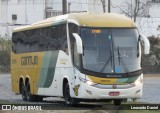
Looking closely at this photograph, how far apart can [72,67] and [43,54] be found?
3.71m

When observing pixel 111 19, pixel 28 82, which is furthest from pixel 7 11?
pixel 111 19

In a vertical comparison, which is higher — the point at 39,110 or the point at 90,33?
the point at 90,33

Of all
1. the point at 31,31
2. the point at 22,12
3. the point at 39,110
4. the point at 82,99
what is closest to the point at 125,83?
the point at 82,99

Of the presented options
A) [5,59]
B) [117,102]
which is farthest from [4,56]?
[117,102]

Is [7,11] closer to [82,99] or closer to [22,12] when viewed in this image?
[22,12]

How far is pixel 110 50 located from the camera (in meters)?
19.4

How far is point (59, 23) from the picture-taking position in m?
21.6

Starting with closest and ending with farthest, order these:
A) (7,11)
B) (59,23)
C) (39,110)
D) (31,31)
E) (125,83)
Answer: (39,110) < (125,83) < (59,23) < (31,31) < (7,11)

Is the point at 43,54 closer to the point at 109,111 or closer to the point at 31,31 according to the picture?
the point at 31,31

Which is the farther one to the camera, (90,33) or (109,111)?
(90,33)

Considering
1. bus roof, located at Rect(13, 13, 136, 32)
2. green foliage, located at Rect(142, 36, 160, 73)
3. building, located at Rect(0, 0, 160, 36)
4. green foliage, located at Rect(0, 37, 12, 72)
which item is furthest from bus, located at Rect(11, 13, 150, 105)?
building, located at Rect(0, 0, 160, 36)

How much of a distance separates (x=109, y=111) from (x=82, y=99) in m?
2.08

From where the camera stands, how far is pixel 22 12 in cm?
7894

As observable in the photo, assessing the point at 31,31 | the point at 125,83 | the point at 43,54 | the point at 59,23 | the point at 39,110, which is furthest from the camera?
the point at 31,31
